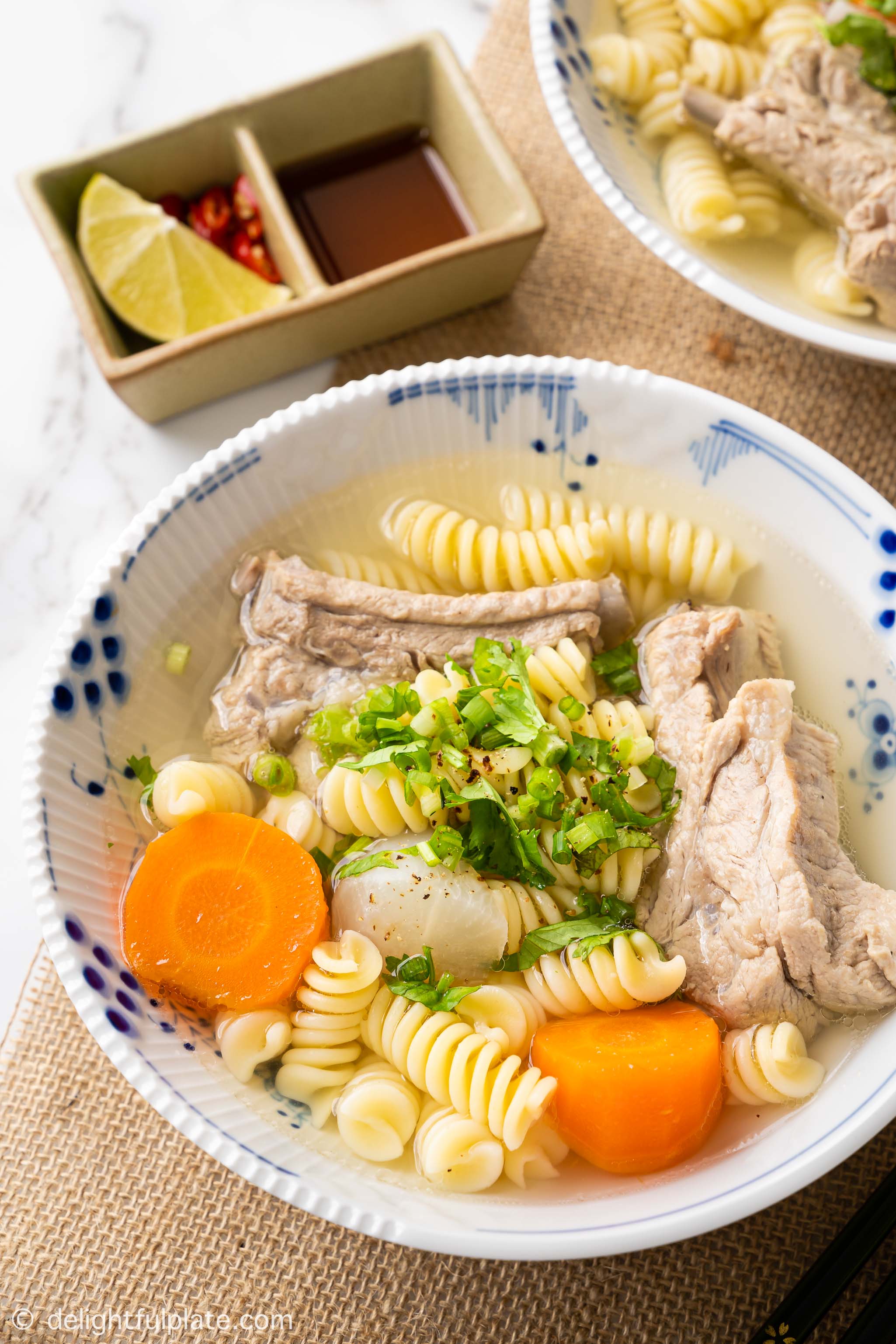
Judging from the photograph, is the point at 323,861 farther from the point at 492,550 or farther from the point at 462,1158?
the point at 492,550

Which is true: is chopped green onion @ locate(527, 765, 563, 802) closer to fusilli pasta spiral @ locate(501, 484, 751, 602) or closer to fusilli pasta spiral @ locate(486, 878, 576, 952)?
fusilli pasta spiral @ locate(486, 878, 576, 952)

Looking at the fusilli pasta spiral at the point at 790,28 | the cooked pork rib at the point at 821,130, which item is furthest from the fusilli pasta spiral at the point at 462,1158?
the fusilli pasta spiral at the point at 790,28

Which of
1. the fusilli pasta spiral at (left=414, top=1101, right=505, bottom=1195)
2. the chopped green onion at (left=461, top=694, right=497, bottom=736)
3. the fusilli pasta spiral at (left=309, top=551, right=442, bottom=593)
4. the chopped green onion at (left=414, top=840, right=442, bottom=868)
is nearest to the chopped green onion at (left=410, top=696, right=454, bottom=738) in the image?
the chopped green onion at (left=461, top=694, right=497, bottom=736)

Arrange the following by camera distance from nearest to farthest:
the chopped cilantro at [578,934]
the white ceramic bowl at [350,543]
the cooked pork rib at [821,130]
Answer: the white ceramic bowl at [350,543], the chopped cilantro at [578,934], the cooked pork rib at [821,130]

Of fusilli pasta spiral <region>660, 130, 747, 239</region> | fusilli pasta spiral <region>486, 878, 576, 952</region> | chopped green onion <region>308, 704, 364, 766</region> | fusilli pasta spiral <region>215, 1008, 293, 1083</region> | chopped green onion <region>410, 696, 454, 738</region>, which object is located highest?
fusilli pasta spiral <region>660, 130, 747, 239</region>

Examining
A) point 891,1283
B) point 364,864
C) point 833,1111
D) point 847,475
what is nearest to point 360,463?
point 364,864

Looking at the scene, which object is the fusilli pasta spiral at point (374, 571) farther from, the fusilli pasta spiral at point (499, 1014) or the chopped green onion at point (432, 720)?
the fusilli pasta spiral at point (499, 1014)

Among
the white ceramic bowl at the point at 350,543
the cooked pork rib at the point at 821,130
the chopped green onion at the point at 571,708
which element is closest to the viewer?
the white ceramic bowl at the point at 350,543
